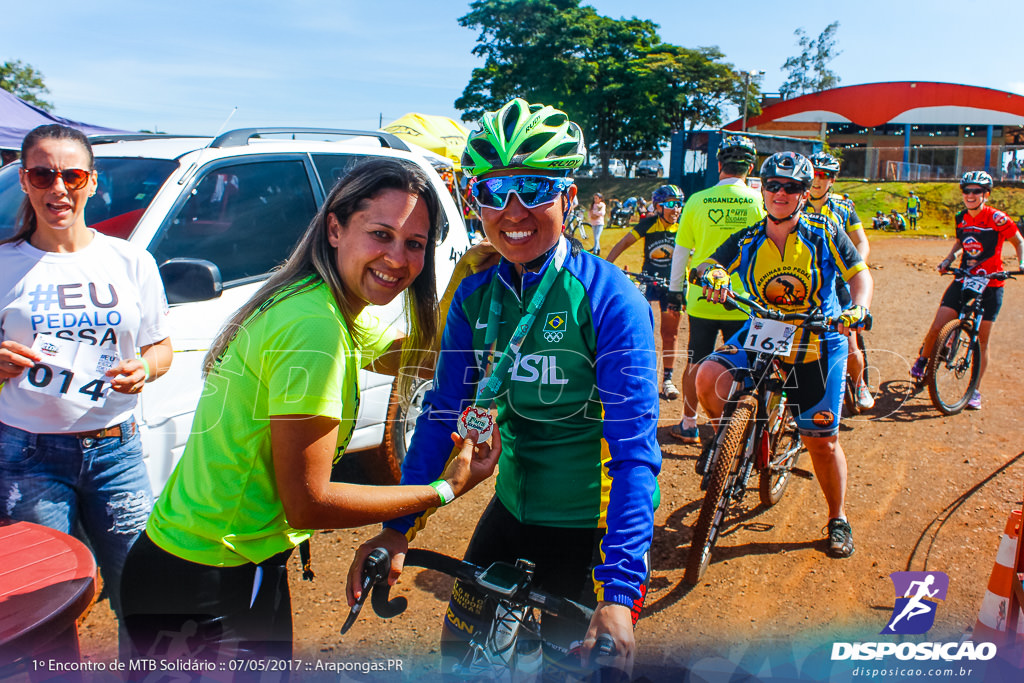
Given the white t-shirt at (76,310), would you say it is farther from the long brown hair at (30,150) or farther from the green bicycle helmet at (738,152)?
the green bicycle helmet at (738,152)

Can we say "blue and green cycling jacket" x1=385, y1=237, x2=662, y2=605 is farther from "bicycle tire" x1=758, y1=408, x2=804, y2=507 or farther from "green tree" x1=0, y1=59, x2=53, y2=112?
"green tree" x1=0, y1=59, x2=53, y2=112

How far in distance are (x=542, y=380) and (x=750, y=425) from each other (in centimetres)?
240

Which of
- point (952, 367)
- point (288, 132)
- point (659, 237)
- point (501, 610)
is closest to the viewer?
point (501, 610)

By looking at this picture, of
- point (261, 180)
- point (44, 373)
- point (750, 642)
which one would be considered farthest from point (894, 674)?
point (261, 180)

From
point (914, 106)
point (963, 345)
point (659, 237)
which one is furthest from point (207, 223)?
point (914, 106)

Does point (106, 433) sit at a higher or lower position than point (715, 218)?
lower

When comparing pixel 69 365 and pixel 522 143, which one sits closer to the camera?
pixel 522 143

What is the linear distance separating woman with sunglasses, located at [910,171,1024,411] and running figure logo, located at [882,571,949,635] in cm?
344

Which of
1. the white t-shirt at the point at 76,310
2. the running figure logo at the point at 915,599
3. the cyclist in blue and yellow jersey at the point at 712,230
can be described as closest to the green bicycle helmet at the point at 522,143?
the white t-shirt at the point at 76,310

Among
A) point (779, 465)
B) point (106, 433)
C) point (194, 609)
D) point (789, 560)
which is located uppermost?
point (106, 433)

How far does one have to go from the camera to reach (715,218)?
555cm

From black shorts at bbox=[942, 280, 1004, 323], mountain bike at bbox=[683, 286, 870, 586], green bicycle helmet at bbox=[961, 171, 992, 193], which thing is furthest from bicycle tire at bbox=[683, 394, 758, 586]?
green bicycle helmet at bbox=[961, 171, 992, 193]

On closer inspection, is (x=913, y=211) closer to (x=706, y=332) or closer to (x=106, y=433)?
(x=706, y=332)

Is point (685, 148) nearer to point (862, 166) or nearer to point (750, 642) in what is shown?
point (862, 166)
